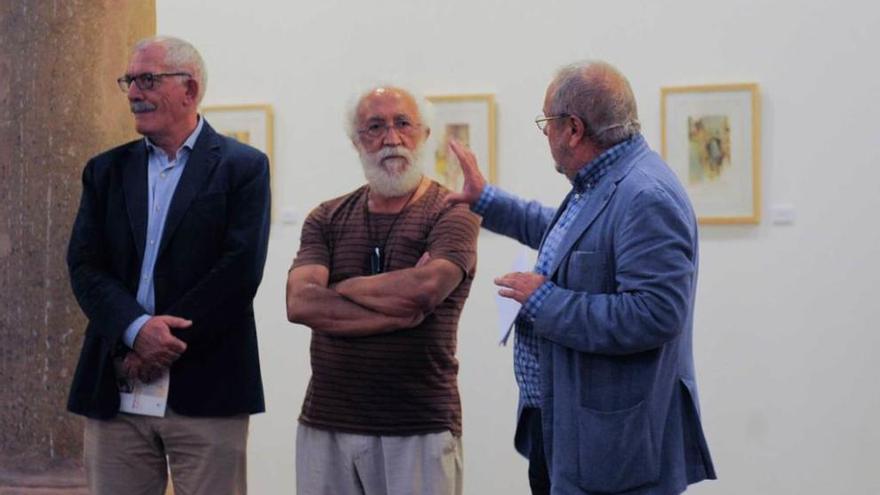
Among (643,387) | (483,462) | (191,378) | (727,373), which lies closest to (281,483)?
(483,462)

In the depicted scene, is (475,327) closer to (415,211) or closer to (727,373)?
(727,373)

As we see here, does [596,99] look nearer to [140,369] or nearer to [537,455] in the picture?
[537,455]

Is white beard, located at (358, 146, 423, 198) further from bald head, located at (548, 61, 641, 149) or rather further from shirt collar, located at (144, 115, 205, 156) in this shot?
bald head, located at (548, 61, 641, 149)

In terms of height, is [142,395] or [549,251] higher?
[549,251]

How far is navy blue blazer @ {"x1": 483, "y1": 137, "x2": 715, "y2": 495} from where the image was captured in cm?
303

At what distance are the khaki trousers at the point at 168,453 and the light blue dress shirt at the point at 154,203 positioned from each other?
27cm

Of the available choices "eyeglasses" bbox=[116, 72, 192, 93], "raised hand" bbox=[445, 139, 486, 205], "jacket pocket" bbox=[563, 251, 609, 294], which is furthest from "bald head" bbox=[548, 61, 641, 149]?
"eyeglasses" bbox=[116, 72, 192, 93]

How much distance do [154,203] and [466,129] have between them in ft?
10.0

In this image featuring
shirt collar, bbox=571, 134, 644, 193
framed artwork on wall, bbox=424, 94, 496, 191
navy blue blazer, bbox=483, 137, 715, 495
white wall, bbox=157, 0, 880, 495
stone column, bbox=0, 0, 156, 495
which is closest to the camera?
navy blue blazer, bbox=483, 137, 715, 495

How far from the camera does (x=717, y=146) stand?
20.8ft

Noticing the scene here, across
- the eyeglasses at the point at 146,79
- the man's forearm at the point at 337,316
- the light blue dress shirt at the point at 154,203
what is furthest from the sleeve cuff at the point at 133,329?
the eyeglasses at the point at 146,79

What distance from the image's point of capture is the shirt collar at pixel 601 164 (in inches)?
128

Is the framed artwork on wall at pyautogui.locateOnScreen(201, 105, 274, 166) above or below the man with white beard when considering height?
above

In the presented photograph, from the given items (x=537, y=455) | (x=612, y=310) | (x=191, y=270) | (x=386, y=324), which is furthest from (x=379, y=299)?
(x=612, y=310)
